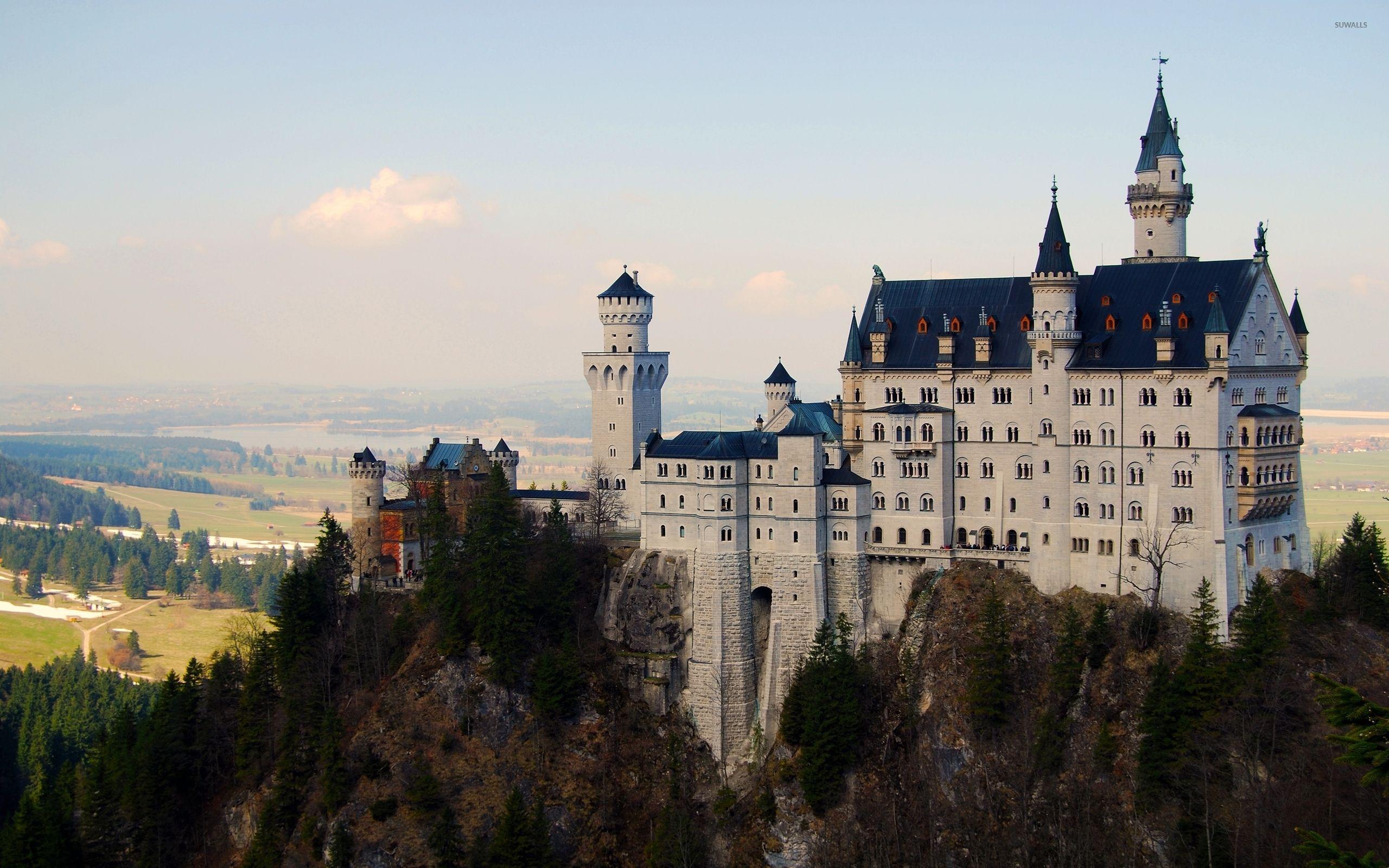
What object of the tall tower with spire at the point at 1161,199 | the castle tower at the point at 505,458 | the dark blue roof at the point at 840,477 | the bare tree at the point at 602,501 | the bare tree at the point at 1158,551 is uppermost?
the tall tower with spire at the point at 1161,199

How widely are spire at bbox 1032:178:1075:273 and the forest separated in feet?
53.3

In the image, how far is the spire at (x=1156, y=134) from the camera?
86875mm

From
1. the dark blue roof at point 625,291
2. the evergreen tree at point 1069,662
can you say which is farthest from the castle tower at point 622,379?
the evergreen tree at point 1069,662

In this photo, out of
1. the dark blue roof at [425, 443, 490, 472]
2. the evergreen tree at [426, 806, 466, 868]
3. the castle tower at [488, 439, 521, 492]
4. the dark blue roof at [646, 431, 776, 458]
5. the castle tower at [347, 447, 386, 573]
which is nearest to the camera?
the evergreen tree at [426, 806, 466, 868]

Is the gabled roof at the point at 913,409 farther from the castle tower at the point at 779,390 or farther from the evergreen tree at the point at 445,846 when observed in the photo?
the evergreen tree at the point at 445,846

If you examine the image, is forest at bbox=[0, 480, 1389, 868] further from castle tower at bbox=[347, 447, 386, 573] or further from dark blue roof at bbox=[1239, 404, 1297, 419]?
dark blue roof at bbox=[1239, 404, 1297, 419]

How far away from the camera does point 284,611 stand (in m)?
93.0

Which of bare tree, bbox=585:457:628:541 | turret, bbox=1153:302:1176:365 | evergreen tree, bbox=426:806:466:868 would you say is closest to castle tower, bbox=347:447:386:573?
bare tree, bbox=585:457:628:541

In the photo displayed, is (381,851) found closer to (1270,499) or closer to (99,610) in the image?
(1270,499)

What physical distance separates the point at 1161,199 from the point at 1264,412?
1483 cm

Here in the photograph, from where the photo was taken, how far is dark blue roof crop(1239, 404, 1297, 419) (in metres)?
77.6

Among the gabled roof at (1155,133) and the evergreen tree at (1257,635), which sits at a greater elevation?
the gabled roof at (1155,133)

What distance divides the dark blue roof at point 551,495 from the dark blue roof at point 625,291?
42.0 ft

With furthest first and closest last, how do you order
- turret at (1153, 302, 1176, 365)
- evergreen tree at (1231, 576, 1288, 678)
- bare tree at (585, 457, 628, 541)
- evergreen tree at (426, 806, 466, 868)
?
bare tree at (585, 457, 628, 541) → evergreen tree at (426, 806, 466, 868) → turret at (1153, 302, 1176, 365) → evergreen tree at (1231, 576, 1288, 678)
